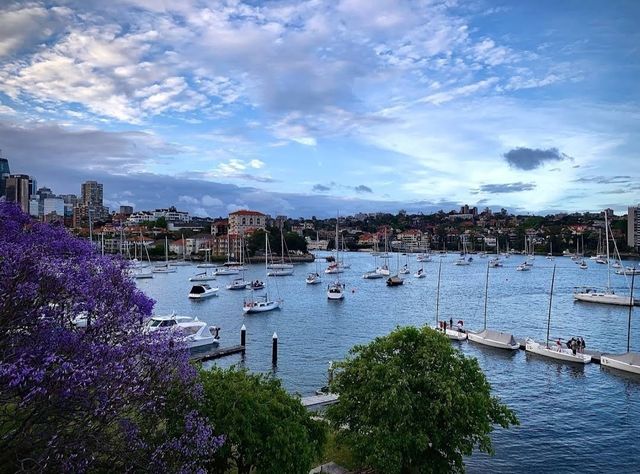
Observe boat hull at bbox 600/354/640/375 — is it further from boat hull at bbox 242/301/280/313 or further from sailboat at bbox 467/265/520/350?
boat hull at bbox 242/301/280/313

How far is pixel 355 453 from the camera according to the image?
540 inches

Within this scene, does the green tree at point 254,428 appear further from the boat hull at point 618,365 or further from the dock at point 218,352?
the boat hull at point 618,365

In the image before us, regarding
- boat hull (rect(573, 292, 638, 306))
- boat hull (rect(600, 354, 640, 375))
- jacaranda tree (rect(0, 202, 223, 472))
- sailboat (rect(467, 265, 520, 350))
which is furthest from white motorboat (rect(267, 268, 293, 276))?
jacaranda tree (rect(0, 202, 223, 472))

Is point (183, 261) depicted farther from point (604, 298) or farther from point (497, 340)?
point (497, 340)

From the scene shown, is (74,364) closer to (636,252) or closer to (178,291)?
(178,291)

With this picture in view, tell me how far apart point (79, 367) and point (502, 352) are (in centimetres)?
3581

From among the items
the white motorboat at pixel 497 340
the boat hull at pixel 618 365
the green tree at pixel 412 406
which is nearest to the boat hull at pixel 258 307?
the white motorboat at pixel 497 340

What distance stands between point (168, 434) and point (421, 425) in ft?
21.5

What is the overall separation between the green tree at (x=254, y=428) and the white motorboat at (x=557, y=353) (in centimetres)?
2873

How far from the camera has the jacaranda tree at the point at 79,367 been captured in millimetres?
6949

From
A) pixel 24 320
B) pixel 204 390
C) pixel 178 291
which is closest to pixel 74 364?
pixel 24 320

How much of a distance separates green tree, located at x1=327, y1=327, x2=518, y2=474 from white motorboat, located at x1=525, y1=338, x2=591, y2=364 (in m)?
23.4

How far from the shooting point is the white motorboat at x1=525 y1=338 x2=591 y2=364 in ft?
115

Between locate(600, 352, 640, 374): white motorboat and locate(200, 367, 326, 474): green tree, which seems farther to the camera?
locate(600, 352, 640, 374): white motorboat
